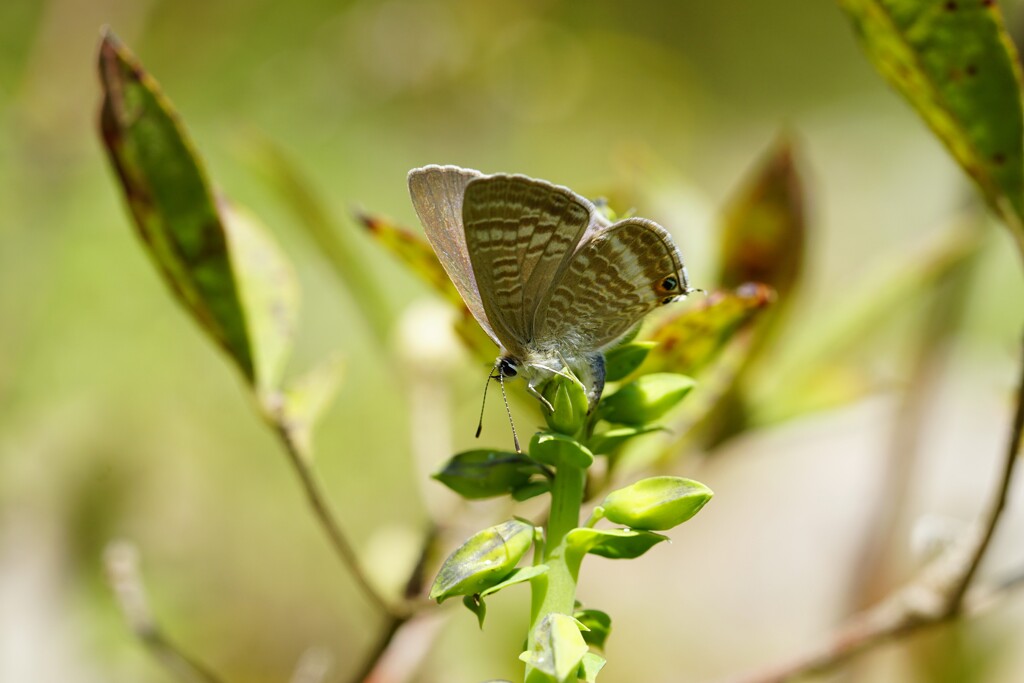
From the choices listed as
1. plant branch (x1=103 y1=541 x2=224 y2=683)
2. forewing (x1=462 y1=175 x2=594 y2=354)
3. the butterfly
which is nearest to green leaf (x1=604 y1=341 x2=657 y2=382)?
the butterfly

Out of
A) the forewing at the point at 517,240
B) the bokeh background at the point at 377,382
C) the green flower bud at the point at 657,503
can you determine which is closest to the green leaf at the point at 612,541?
the green flower bud at the point at 657,503

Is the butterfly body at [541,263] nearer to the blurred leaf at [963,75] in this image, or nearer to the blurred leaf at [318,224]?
the blurred leaf at [963,75]

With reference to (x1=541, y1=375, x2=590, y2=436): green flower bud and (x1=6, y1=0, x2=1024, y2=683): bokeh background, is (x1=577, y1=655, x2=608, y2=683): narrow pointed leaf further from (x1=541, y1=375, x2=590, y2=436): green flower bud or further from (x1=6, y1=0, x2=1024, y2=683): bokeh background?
(x1=6, y1=0, x2=1024, y2=683): bokeh background

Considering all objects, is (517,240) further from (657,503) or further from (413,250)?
(657,503)

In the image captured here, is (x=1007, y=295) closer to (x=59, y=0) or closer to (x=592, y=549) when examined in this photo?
(x=592, y=549)

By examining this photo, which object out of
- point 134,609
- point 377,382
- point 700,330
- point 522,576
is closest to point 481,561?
point 522,576

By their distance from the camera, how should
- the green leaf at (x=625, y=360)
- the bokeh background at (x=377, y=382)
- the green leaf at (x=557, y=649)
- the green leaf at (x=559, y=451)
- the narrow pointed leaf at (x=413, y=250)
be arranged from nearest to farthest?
the green leaf at (x=557, y=649)
the green leaf at (x=559, y=451)
the green leaf at (x=625, y=360)
the narrow pointed leaf at (x=413, y=250)
the bokeh background at (x=377, y=382)
